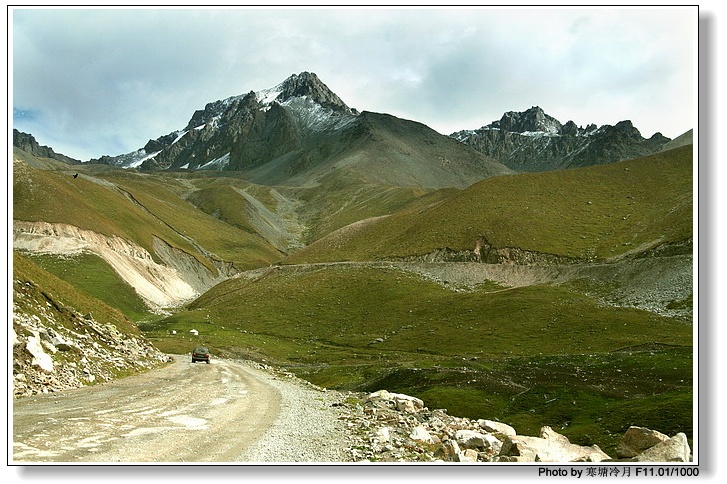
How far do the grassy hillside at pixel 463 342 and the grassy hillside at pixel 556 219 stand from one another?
25045 mm

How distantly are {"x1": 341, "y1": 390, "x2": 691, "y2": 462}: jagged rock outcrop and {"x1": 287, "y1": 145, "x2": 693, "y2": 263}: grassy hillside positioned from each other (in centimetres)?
11883

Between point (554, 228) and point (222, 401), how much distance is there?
147327mm

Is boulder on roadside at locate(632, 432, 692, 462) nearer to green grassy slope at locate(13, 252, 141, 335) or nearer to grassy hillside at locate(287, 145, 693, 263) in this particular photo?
green grassy slope at locate(13, 252, 141, 335)

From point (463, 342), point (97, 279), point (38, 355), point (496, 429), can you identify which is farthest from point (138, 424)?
point (97, 279)

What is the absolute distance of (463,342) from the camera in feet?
308

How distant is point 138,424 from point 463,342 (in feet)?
257

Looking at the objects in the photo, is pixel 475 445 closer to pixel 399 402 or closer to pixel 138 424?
pixel 138 424

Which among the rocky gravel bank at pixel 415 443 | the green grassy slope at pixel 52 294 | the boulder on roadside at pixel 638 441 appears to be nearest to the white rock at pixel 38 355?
the green grassy slope at pixel 52 294

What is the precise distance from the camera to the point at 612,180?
19262 centimetres

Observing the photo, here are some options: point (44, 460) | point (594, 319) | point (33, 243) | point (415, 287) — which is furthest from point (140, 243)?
point (44, 460)

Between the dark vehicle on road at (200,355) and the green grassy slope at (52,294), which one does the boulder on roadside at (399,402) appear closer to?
the green grassy slope at (52,294)

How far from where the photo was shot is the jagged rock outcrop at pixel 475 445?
18109 millimetres

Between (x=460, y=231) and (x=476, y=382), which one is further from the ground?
(x=460, y=231)
